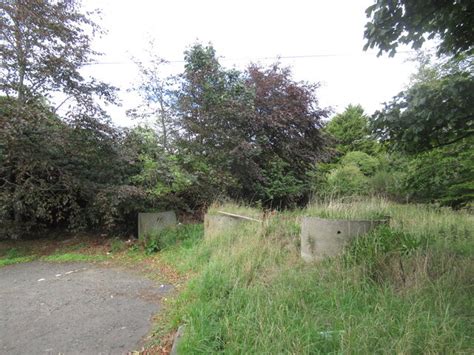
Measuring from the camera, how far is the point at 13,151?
589 centimetres

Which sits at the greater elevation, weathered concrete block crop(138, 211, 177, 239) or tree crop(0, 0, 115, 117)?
tree crop(0, 0, 115, 117)

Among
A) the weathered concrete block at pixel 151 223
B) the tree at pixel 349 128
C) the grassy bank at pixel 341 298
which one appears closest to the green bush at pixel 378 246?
the grassy bank at pixel 341 298

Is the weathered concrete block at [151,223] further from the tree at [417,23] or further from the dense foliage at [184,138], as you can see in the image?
the tree at [417,23]

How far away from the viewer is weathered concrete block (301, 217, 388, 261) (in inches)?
155

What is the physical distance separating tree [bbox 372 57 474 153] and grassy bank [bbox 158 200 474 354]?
1112mm

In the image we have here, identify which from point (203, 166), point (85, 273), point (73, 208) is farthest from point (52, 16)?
point (85, 273)

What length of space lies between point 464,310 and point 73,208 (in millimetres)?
6727

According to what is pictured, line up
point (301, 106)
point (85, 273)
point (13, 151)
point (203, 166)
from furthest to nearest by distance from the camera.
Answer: point (301, 106) < point (203, 166) < point (13, 151) < point (85, 273)

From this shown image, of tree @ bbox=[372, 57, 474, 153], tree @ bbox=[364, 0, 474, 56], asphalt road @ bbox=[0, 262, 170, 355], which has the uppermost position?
tree @ bbox=[364, 0, 474, 56]

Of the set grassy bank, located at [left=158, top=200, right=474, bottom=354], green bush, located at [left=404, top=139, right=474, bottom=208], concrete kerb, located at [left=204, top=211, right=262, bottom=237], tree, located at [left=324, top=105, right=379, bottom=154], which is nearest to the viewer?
grassy bank, located at [left=158, top=200, right=474, bottom=354]

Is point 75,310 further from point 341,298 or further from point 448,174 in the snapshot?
point 448,174

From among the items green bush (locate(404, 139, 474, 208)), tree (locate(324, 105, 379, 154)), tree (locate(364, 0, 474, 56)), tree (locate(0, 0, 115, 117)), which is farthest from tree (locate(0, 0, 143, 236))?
tree (locate(324, 105, 379, 154))

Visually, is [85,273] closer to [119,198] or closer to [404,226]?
[119,198]

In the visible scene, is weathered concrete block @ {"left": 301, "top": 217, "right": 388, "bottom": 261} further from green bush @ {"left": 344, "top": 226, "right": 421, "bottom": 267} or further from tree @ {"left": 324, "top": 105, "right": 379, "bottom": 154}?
tree @ {"left": 324, "top": 105, "right": 379, "bottom": 154}
